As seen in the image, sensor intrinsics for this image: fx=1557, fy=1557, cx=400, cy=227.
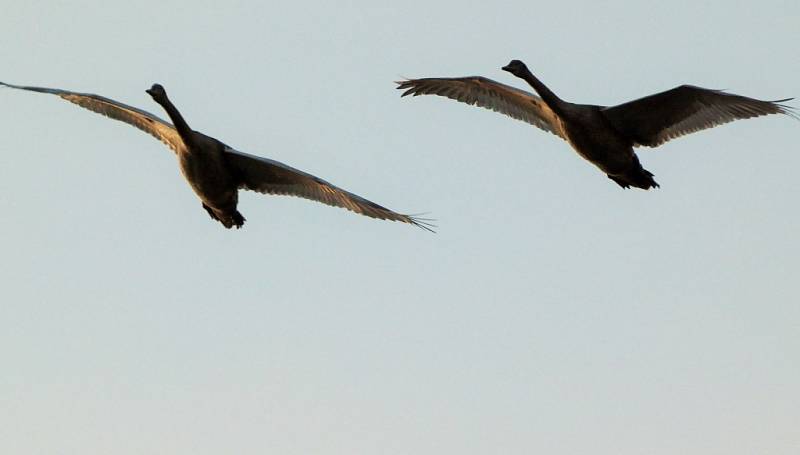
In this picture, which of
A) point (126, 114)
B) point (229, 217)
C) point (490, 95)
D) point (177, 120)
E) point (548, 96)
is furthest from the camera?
point (490, 95)

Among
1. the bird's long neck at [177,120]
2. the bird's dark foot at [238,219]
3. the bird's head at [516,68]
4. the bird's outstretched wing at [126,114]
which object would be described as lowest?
the bird's dark foot at [238,219]

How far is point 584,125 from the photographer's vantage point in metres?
25.2

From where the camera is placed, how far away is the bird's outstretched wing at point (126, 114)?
2528 centimetres

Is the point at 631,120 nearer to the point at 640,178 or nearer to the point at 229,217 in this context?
the point at 640,178

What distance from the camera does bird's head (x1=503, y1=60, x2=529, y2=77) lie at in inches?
1018

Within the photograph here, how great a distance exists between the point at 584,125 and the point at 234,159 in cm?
569

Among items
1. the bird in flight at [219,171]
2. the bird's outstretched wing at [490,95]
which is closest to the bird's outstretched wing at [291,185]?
the bird in flight at [219,171]

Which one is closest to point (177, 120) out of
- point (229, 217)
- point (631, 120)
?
point (229, 217)

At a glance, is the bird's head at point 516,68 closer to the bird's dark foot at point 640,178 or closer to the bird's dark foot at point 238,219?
the bird's dark foot at point 640,178

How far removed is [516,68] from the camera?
26.0 metres

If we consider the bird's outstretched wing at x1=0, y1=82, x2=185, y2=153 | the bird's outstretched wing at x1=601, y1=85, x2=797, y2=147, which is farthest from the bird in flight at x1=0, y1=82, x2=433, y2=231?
the bird's outstretched wing at x1=601, y1=85, x2=797, y2=147

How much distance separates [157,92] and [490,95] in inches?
236

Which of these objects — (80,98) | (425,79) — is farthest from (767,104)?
(80,98)

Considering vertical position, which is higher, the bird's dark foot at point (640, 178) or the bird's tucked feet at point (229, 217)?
the bird's dark foot at point (640, 178)
